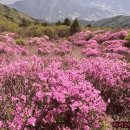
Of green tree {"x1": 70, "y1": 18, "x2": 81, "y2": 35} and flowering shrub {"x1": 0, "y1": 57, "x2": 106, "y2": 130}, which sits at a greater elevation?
green tree {"x1": 70, "y1": 18, "x2": 81, "y2": 35}

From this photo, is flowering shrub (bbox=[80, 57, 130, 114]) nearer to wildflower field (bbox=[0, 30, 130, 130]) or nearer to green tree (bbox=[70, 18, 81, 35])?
wildflower field (bbox=[0, 30, 130, 130])

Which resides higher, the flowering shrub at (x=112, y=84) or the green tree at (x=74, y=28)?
the green tree at (x=74, y=28)

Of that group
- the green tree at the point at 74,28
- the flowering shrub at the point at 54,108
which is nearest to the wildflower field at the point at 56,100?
the flowering shrub at the point at 54,108

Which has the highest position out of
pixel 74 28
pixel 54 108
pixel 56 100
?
pixel 74 28

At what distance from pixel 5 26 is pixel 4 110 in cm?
4295

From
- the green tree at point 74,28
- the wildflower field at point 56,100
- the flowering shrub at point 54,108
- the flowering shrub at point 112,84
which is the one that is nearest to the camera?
the flowering shrub at point 54,108

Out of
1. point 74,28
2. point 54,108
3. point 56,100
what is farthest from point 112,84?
point 74,28

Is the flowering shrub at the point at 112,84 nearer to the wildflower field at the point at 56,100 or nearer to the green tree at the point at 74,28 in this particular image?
the wildflower field at the point at 56,100

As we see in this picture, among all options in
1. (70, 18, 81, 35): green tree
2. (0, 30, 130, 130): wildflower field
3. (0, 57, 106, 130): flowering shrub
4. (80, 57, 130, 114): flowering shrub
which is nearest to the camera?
(0, 57, 106, 130): flowering shrub

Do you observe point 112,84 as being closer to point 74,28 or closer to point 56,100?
point 56,100

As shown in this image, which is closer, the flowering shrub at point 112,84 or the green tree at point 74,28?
the flowering shrub at point 112,84

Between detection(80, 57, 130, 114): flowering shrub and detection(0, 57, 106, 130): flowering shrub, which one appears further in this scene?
detection(80, 57, 130, 114): flowering shrub

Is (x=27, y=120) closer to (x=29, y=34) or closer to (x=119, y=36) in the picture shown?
(x=119, y=36)

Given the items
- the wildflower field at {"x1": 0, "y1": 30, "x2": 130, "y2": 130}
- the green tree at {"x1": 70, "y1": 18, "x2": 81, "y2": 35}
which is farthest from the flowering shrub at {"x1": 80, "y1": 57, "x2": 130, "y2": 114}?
the green tree at {"x1": 70, "y1": 18, "x2": 81, "y2": 35}
